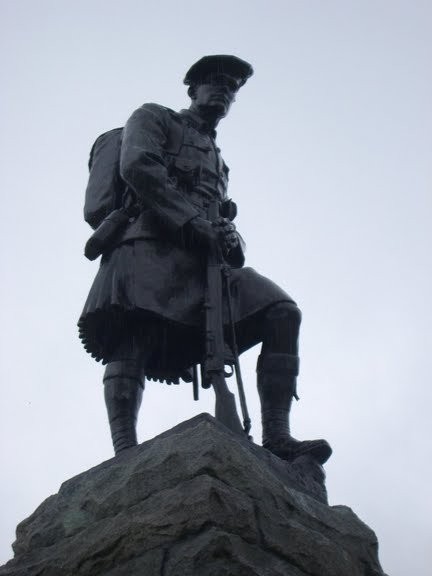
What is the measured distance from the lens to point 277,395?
573 centimetres

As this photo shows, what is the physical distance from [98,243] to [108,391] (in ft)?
3.11

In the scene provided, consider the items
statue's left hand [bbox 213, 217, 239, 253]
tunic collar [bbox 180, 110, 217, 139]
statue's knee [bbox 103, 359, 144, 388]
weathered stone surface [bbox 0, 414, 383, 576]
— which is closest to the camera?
weathered stone surface [bbox 0, 414, 383, 576]

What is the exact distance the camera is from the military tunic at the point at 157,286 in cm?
572

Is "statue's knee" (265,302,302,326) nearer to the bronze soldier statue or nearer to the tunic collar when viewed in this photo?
the bronze soldier statue

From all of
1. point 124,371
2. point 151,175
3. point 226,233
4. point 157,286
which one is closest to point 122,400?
point 124,371

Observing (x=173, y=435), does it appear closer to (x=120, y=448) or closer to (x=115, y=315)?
(x=120, y=448)

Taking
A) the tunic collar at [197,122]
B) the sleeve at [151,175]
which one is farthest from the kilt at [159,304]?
the tunic collar at [197,122]

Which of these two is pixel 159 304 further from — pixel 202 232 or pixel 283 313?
pixel 283 313

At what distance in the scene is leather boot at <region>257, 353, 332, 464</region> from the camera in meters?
5.59

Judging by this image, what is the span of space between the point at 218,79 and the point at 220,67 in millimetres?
80

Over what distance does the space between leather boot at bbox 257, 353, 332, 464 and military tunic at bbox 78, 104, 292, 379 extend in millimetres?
246

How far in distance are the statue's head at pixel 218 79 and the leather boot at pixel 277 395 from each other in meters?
1.85

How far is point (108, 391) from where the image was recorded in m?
5.61

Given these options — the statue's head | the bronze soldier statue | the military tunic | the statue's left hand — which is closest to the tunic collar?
the statue's head
